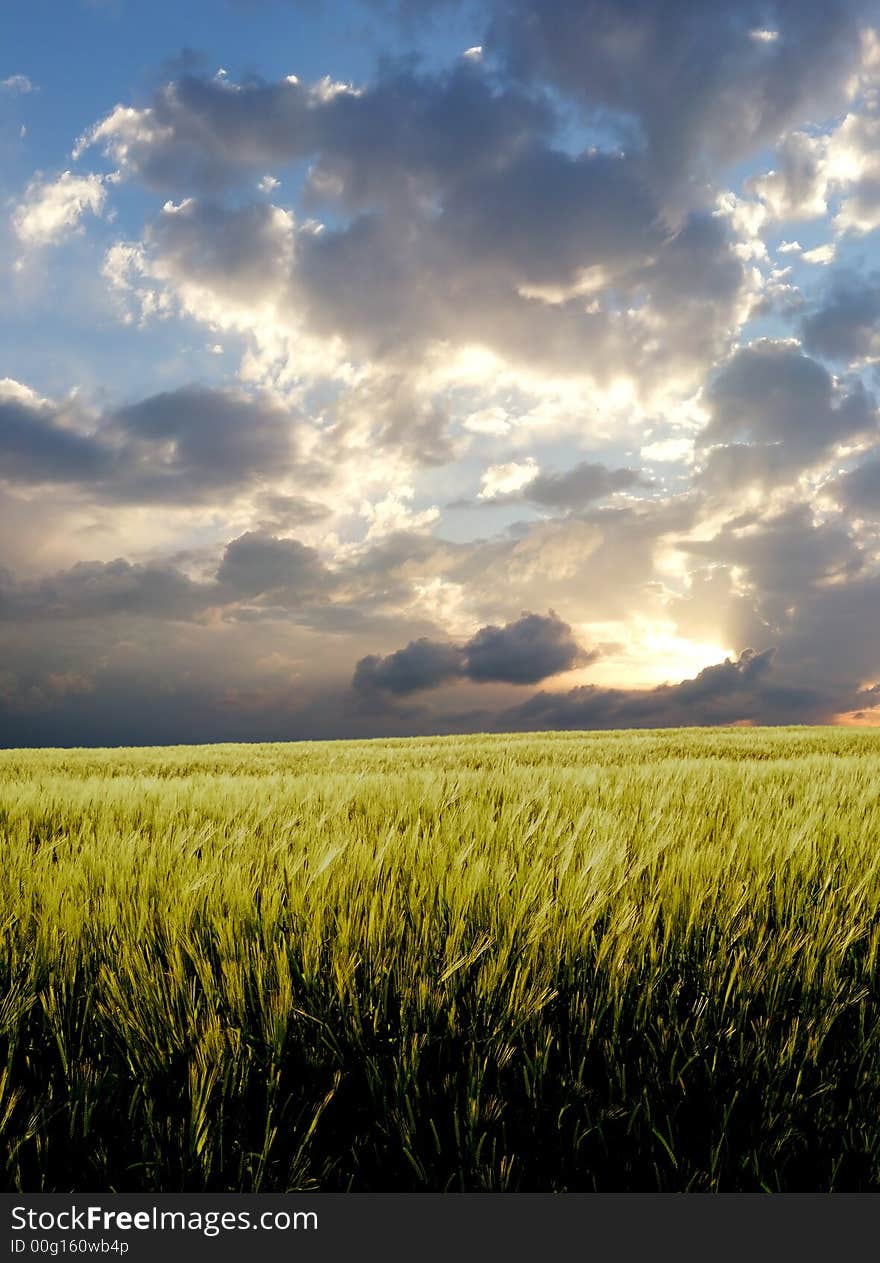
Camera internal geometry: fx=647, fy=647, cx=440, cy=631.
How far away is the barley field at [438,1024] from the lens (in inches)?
40.8

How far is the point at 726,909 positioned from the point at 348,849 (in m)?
1.26

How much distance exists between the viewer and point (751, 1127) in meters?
1.09

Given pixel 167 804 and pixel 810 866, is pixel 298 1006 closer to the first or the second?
pixel 810 866

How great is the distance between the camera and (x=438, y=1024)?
49.2 inches

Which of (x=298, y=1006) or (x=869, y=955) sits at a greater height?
(x=298, y=1006)

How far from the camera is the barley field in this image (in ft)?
3.40

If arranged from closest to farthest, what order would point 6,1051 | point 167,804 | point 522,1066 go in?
point 522,1066 < point 6,1051 < point 167,804

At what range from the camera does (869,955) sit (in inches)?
64.3

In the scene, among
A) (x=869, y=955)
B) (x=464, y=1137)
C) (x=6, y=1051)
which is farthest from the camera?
(x=869, y=955)
